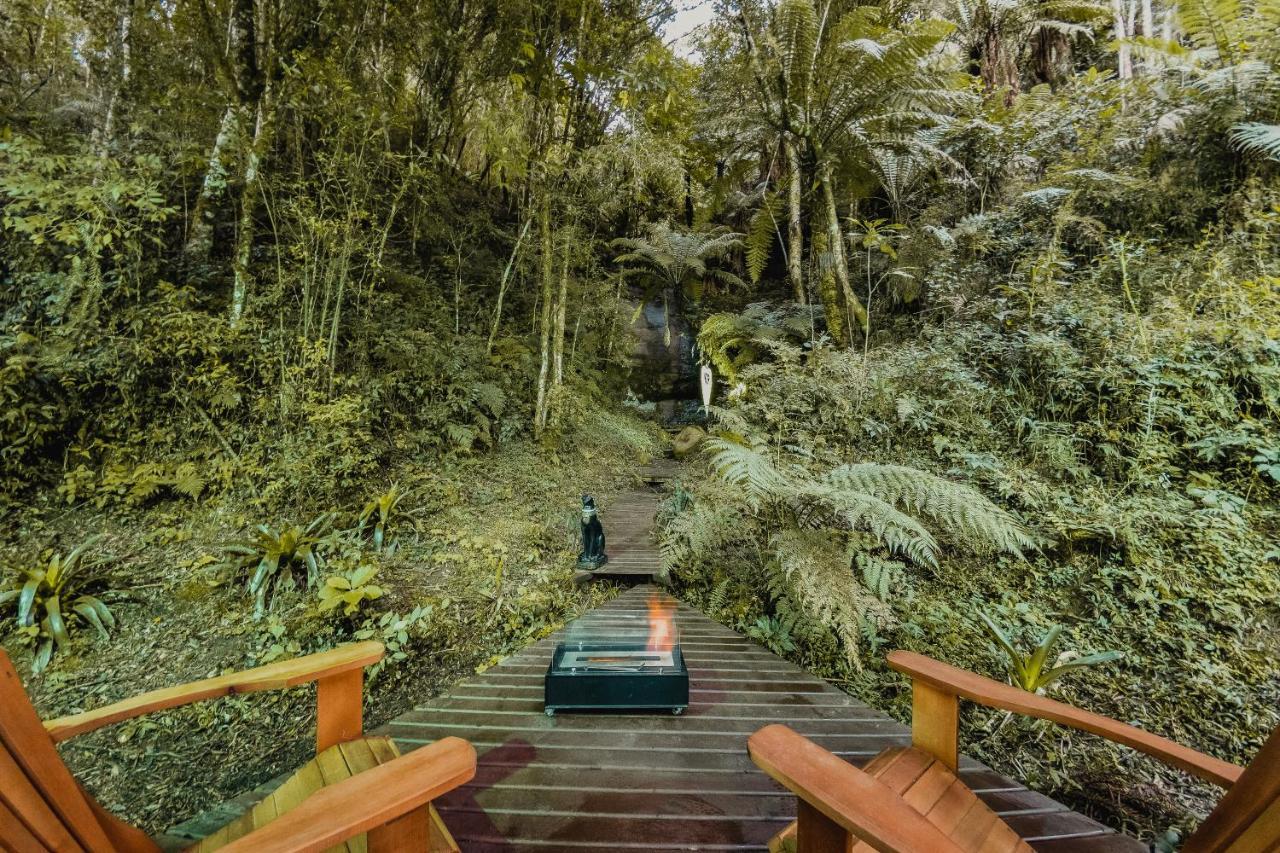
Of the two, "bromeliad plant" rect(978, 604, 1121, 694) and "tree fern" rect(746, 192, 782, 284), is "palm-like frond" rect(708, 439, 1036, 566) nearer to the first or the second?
"bromeliad plant" rect(978, 604, 1121, 694)

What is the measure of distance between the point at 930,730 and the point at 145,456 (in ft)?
17.3

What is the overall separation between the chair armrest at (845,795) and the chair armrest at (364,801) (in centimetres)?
58

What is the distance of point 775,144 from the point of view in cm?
711

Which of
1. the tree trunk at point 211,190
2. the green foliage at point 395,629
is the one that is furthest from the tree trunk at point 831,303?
the tree trunk at point 211,190

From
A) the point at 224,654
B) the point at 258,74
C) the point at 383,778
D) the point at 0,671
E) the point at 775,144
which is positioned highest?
the point at 775,144

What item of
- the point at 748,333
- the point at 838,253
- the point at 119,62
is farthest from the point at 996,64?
the point at 119,62

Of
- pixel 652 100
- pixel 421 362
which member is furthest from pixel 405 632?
pixel 652 100

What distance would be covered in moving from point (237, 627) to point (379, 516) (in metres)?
1.09

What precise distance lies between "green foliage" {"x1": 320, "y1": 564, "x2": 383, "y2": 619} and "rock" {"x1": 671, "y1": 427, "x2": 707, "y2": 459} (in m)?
4.80

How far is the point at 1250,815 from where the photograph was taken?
0.78m

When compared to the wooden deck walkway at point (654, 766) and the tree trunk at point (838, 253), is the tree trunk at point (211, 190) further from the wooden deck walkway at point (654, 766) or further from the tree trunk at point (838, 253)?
the tree trunk at point (838, 253)

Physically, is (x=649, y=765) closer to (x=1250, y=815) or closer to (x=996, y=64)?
(x=1250, y=815)

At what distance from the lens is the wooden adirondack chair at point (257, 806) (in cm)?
75

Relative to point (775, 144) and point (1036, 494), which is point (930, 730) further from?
point (775, 144)
